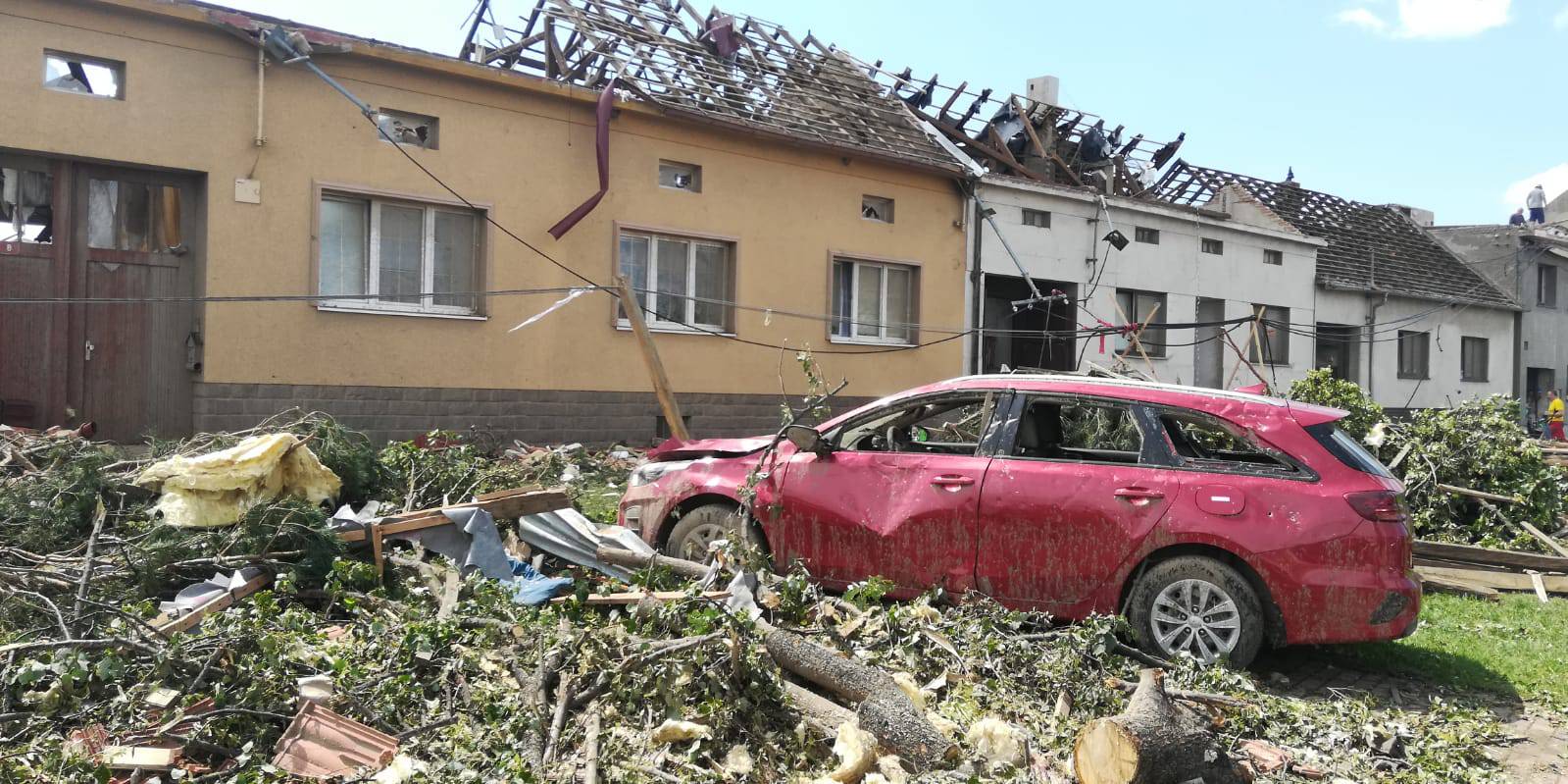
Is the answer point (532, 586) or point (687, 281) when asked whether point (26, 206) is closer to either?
point (687, 281)

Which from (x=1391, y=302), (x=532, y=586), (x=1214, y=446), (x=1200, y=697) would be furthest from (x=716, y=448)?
(x=1391, y=302)

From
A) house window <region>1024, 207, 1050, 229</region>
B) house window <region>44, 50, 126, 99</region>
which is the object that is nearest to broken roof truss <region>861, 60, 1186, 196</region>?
house window <region>1024, 207, 1050, 229</region>

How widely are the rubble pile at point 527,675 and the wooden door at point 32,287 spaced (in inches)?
165

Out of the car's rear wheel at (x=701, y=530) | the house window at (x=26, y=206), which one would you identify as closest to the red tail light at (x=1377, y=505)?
the car's rear wheel at (x=701, y=530)

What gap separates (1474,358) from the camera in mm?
29453

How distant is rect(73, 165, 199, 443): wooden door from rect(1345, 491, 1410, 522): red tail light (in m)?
10.1

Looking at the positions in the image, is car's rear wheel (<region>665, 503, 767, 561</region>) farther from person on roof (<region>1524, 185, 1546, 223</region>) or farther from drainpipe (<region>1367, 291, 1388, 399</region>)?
person on roof (<region>1524, 185, 1546, 223</region>)

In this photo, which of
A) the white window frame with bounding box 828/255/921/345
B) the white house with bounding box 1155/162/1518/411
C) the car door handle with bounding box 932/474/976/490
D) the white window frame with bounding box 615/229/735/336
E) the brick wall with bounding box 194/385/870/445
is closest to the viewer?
the car door handle with bounding box 932/474/976/490

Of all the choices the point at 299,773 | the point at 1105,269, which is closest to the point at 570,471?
the point at 299,773

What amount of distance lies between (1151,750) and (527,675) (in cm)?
253

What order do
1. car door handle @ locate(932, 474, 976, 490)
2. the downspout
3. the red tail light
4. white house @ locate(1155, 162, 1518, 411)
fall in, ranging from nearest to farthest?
1. the red tail light
2. car door handle @ locate(932, 474, 976, 490)
3. the downspout
4. white house @ locate(1155, 162, 1518, 411)

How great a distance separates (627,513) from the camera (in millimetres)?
7812

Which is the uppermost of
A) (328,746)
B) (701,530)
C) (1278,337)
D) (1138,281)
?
(1138,281)

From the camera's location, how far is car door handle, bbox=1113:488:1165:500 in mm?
6082
